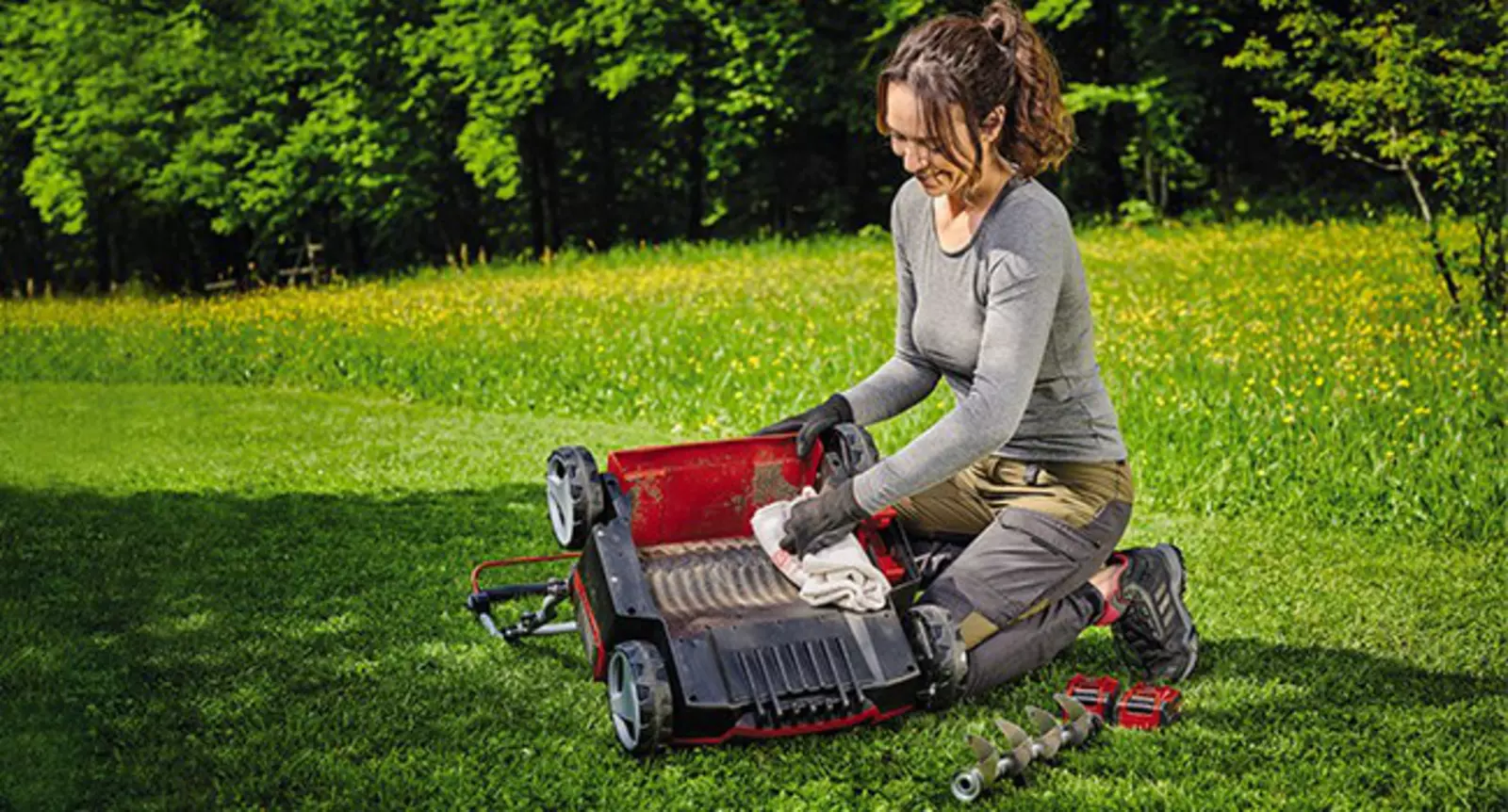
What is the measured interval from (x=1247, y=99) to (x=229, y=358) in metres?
15.5

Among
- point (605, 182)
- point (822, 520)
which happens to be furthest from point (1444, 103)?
point (605, 182)

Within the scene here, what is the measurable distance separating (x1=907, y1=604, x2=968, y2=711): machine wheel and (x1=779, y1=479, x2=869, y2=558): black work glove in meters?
0.21

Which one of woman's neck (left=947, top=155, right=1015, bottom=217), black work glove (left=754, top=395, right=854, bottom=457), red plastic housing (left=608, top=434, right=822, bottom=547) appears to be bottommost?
red plastic housing (left=608, top=434, right=822, bottom=547)

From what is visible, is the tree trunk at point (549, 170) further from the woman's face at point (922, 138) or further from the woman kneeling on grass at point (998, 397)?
the woman's face at point (922, 138)

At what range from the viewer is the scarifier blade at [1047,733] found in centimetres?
285

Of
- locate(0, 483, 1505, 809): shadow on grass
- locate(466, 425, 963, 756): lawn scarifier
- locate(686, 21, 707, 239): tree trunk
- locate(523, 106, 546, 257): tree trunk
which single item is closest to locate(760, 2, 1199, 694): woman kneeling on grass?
locate(466, 425, 963, 756): lawn scarifier

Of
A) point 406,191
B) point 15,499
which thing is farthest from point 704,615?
point 406,191

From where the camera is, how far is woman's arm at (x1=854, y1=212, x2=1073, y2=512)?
9.43 feet

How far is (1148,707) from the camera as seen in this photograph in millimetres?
3062

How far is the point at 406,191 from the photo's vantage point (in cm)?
1694

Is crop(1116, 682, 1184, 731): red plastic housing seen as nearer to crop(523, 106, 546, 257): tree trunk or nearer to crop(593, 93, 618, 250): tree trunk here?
crop(523, 106, 546, 257): tree trunk

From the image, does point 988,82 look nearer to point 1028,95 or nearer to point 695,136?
point 1028,95

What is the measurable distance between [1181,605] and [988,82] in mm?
1175

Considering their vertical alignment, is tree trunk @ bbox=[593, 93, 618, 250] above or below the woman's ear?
below
